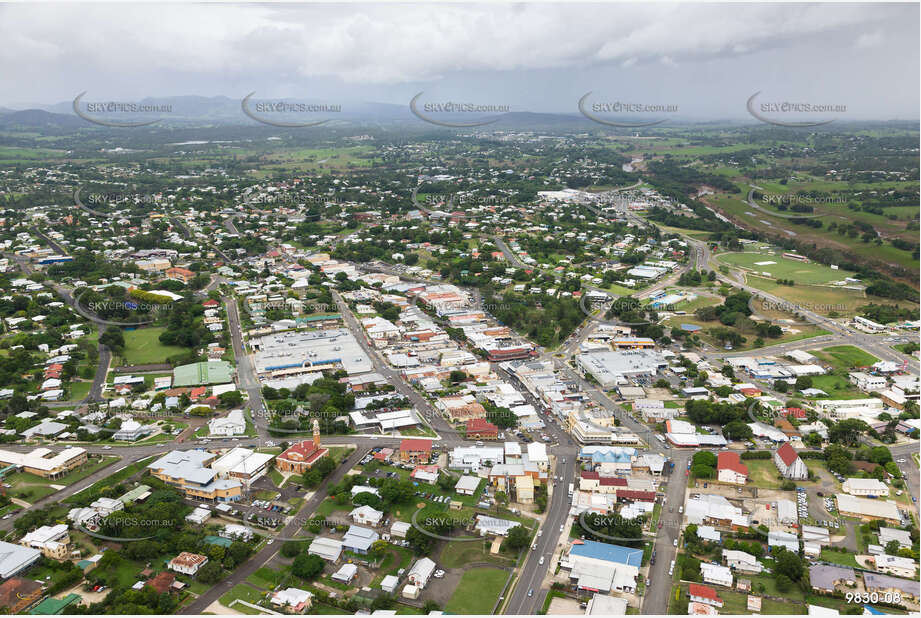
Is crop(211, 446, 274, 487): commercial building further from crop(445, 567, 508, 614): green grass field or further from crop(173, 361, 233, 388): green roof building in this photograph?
crop(445, 567, 508, 614): green grass field

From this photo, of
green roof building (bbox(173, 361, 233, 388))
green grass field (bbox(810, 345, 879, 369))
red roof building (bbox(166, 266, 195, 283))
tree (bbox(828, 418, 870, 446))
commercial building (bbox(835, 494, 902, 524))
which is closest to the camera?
commercial building (bbox(835, 494, 902, 524))

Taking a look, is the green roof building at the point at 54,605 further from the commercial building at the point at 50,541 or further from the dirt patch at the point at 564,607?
the dirt patch at the point at 564,607

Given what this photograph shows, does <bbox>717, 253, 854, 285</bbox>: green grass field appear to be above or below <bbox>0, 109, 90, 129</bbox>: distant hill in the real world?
below

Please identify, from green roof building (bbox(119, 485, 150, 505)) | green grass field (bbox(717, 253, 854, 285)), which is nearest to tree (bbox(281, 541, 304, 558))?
green roof building (bbox(119, 485, 150, 505))

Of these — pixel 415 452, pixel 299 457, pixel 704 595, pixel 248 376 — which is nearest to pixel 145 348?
pixel 248 376

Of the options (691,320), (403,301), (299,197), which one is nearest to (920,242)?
(691,320)

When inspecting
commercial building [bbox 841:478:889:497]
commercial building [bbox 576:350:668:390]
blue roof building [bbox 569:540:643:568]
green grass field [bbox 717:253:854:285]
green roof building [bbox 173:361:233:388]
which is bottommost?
blue roof building [bbox 569:540:643:568]
